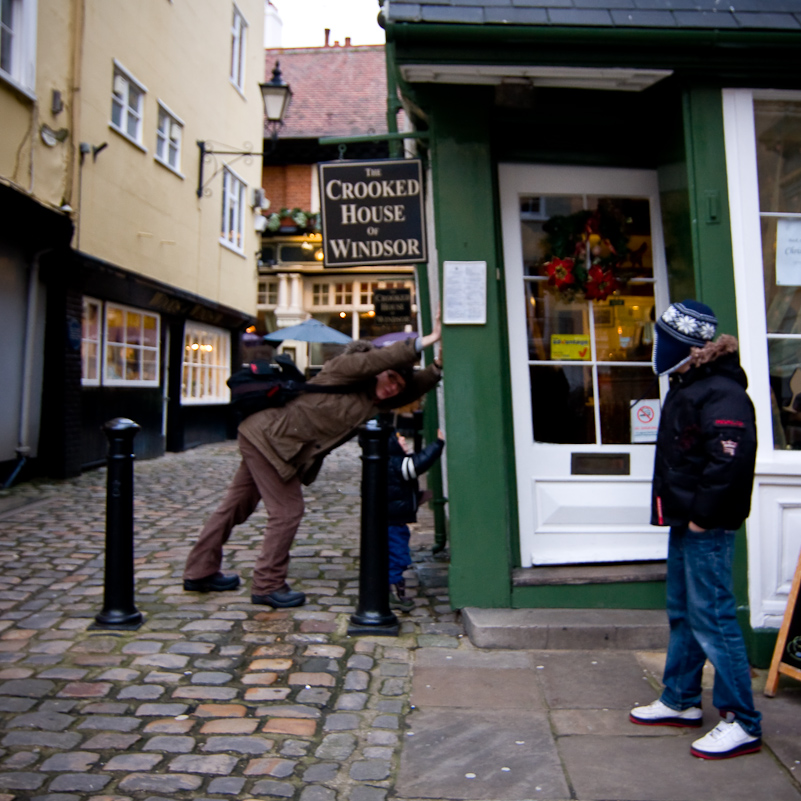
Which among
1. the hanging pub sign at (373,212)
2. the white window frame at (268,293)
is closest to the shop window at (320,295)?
the white window frame at (268,293)

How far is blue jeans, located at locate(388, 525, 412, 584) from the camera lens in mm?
4848

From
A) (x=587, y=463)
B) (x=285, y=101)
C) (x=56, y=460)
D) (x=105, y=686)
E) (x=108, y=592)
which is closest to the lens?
(x=105, y=686)

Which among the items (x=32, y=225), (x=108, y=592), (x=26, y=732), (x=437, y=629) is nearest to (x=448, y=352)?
(x=437, y=629)

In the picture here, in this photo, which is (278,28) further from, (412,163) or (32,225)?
(412,163)

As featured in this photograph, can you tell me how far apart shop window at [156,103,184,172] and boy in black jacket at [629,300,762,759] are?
11.3 metres

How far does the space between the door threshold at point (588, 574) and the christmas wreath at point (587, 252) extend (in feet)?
5.19

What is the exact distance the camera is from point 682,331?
3154 mm

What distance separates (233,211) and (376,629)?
14.1 metres

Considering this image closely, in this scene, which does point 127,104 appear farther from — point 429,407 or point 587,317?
point 587,317

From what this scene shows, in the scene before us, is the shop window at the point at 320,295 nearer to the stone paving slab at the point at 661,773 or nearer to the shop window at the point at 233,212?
the shop window at the point at 233,212

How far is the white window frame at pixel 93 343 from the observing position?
1070 centimetres

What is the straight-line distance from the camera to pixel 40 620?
4434 mm

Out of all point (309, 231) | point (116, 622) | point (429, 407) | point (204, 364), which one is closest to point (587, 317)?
point (429, 407)

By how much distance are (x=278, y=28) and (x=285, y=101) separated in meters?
14.8
